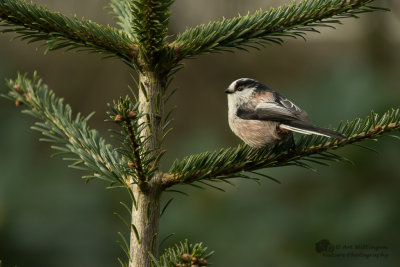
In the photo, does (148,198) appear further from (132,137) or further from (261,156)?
(261,156)

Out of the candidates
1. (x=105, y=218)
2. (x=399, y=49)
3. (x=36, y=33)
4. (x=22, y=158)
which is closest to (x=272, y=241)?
(x=105, y=218)

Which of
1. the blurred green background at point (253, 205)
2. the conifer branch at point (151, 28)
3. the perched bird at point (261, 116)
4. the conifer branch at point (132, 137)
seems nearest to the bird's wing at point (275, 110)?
the perched bird at point (261, 116)

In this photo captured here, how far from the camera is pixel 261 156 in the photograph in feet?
5.63

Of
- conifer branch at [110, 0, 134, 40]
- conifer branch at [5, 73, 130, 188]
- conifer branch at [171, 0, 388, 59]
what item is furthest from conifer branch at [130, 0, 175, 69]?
conifer branch at [5, 73, 130, 188]

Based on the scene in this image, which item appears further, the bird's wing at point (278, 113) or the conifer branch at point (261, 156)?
the bird's wing at point (278, 113)

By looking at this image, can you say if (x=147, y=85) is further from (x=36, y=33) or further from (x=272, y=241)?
(x=272, y=241)

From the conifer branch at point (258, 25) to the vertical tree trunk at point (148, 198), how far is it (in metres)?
0.14

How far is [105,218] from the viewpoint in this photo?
2.97 meters

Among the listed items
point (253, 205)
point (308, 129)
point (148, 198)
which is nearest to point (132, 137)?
point (148, 198)

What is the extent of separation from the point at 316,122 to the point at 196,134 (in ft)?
2.77

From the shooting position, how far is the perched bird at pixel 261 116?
210cm

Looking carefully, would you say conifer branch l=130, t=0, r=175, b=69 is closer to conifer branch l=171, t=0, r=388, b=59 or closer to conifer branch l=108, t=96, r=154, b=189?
conifer branch l=171, t=0, r=388, b=59

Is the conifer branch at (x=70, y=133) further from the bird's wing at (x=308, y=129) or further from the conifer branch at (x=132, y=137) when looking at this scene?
the bird's wing at (x=308, y=129)

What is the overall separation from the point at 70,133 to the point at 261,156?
2.26 ft
